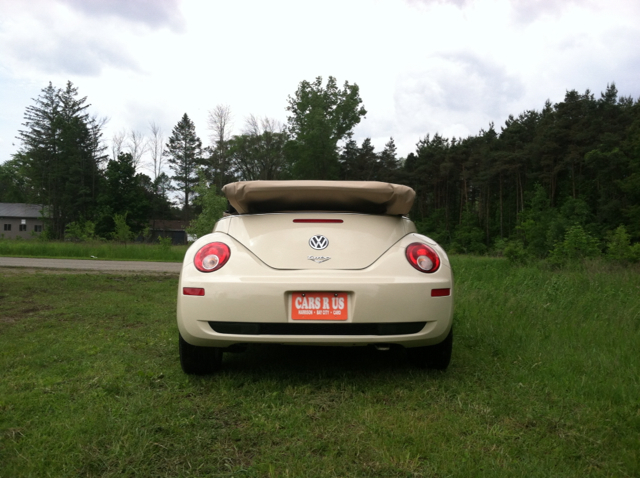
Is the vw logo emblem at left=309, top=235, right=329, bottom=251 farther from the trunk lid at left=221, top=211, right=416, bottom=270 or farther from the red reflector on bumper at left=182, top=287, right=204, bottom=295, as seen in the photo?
the red reflector on bumper at left=182, top=287, right=204, bottom=295

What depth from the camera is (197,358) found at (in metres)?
3.24

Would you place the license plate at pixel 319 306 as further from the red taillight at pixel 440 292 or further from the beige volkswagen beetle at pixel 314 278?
the red taillight at pixel 440 292

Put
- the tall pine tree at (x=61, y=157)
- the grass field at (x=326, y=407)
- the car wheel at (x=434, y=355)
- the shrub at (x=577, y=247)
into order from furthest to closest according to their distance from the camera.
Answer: the tall pine tree at (x=61, y=157) < the shrub at (x=577, y=247) < the car wheel at (x=434, y=355) < the grass field at (x=326, y=407)

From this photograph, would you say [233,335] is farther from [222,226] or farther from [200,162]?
[200,162]

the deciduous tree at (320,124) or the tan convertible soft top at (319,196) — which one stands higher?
the deciduous tree at (320,124)

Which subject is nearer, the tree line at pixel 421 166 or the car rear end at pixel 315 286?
the car rear end at pixel 315 286

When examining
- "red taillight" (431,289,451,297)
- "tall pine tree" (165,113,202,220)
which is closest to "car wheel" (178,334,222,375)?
"red taillight" (431,289,451,297)

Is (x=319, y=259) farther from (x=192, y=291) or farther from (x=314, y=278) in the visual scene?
(x=192, y=291)

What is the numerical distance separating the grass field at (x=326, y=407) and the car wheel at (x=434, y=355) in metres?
0.11

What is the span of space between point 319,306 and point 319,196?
80cm

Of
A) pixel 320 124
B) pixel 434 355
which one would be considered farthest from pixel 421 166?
pixel 434 355

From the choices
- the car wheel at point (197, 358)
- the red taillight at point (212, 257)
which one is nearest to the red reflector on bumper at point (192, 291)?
the red taillight at point (212, 257)

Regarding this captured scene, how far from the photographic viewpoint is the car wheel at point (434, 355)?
3338mm

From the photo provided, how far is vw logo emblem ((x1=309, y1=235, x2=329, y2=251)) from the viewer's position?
3078 millimetres
